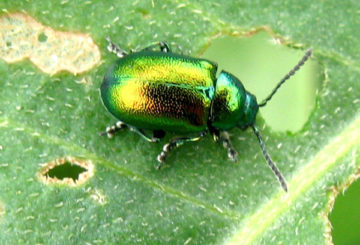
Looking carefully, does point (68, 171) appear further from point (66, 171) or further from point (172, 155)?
point (172, 155)

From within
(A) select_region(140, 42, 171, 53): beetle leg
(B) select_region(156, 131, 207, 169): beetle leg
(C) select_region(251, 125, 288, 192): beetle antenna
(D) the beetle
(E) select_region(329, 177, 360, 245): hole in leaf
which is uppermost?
(A) select_region(140, 42, 171, 53): beetle leg

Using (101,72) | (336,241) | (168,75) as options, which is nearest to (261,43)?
(168,75)

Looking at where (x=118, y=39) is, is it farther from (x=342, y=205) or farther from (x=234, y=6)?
(x=342, y=205)

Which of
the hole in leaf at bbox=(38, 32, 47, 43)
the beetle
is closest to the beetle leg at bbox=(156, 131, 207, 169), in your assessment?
the beetle

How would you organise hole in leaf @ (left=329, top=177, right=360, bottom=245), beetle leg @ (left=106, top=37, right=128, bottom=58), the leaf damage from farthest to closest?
hole in leaf @ (left=329, top=177, right=360, bottom=245), beetle leg @ (left=106, top=37, right=128, bottom=58), the leaf damage

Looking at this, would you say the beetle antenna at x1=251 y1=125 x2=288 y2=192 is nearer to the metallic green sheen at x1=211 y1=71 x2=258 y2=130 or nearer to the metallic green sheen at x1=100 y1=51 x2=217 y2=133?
the metallic green sheen at x1=211 y1=71 x2=258 y2=130

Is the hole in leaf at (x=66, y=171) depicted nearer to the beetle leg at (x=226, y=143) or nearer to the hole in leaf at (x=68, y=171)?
the hole in leaf at (x=68, y=171)

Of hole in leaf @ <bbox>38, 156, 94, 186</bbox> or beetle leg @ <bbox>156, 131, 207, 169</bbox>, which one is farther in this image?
beetle leg @ <bbox>156, 131, 207, 169</bbox>
